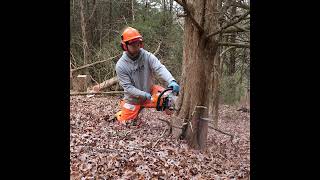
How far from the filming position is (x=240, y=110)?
18.2 m

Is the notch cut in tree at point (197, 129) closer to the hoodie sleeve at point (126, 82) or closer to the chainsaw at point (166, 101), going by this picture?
the chainsaw at point (166, 101)

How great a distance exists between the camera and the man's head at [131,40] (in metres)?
6.49

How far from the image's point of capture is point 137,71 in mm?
7160

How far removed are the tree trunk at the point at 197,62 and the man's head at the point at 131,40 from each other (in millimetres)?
1102

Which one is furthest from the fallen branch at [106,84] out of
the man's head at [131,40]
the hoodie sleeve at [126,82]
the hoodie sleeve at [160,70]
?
the man's head at [131,40]

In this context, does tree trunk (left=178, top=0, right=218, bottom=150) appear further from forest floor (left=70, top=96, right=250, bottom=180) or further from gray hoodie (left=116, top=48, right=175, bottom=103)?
gray hoodie (left=116, top=48, right=175, bottom=103)

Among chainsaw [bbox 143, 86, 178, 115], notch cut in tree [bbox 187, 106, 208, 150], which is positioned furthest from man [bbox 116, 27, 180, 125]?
notch cut in tree [bbox 187, 106, 208, 150]

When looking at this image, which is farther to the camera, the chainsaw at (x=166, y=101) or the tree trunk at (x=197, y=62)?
the chainsaw at (x=166, y=101)

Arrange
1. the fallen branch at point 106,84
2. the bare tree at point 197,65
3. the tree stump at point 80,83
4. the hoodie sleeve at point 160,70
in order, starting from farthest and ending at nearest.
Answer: the fallen branch at point 106,84 → the tree stump at point 80,83 → the hoodie sleeve at point 160,70 → the bare tree at point 197,65

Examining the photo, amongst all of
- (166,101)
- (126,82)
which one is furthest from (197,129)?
(126,82)

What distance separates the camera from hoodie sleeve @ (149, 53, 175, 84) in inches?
261

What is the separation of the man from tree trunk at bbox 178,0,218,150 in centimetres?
64
